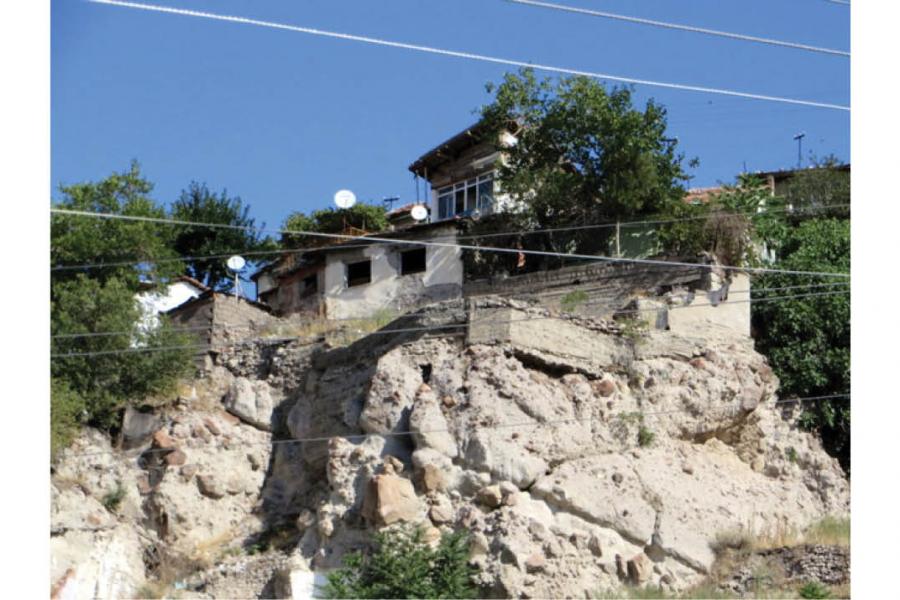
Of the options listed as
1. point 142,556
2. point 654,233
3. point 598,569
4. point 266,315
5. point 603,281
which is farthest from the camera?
point 266,315

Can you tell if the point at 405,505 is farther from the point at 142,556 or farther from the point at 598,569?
the point at 142,556

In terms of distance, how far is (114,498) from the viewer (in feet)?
71.0

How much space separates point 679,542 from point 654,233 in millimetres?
8040

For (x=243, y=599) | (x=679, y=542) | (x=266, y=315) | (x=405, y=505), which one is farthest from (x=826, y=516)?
(x=266, y=315)

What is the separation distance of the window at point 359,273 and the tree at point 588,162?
3.97 metres

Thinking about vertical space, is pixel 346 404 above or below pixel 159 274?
below

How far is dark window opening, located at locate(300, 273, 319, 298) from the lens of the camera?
30.9m

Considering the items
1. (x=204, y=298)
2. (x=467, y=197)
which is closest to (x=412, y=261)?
(x=467, y=197)

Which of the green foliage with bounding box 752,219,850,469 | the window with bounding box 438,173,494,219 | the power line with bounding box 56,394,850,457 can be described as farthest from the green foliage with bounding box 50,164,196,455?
the green foliage with bounding box 752,219,850,469

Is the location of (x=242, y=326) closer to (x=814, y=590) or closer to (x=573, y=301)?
(x=573, y=301)

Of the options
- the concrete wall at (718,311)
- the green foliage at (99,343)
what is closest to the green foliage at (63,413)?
the green foliage at (99,343)

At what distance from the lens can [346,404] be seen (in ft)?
73.0

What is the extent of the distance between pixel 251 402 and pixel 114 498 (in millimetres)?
3218

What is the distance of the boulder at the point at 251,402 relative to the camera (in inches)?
944
